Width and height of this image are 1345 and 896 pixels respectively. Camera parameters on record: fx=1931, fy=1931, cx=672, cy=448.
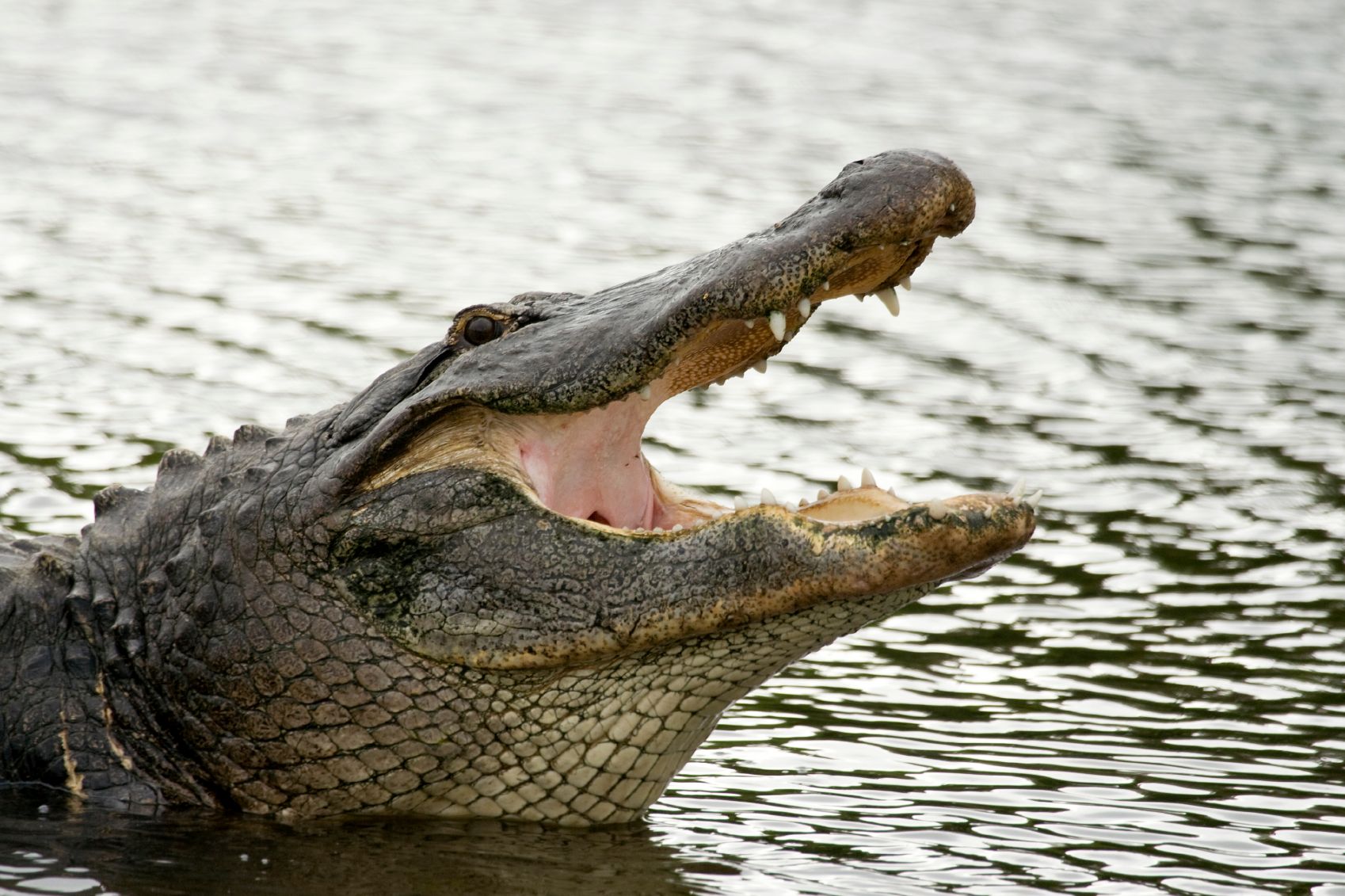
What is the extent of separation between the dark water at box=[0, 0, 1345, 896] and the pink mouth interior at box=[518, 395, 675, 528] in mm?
745

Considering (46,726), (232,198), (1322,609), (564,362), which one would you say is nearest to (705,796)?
(564,362)

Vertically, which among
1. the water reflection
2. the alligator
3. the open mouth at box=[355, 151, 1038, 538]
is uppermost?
the open mouth at box=[355, 151, 1038, 538]

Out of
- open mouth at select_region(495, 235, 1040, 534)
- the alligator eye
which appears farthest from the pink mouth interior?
the alligator eye

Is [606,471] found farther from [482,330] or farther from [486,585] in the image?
[486,585]

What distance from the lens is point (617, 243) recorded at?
10812 mm

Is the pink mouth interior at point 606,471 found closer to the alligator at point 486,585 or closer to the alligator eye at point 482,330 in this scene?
the alligator at point 486,585

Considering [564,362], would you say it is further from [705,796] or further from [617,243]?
[617,243]

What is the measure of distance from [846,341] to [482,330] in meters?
5.25

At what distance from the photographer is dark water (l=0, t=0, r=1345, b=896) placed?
4.59 m

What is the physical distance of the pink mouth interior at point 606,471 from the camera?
180 inches

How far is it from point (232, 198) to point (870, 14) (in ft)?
29.9

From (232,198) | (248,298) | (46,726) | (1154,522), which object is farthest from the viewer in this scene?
(232,198)

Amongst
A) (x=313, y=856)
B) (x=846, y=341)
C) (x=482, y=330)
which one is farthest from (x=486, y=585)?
(x=846, y=341)

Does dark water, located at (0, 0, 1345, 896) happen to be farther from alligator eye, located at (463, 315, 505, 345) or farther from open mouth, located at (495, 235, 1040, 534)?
alligator eye, located at (463, 315, 505, 345)
